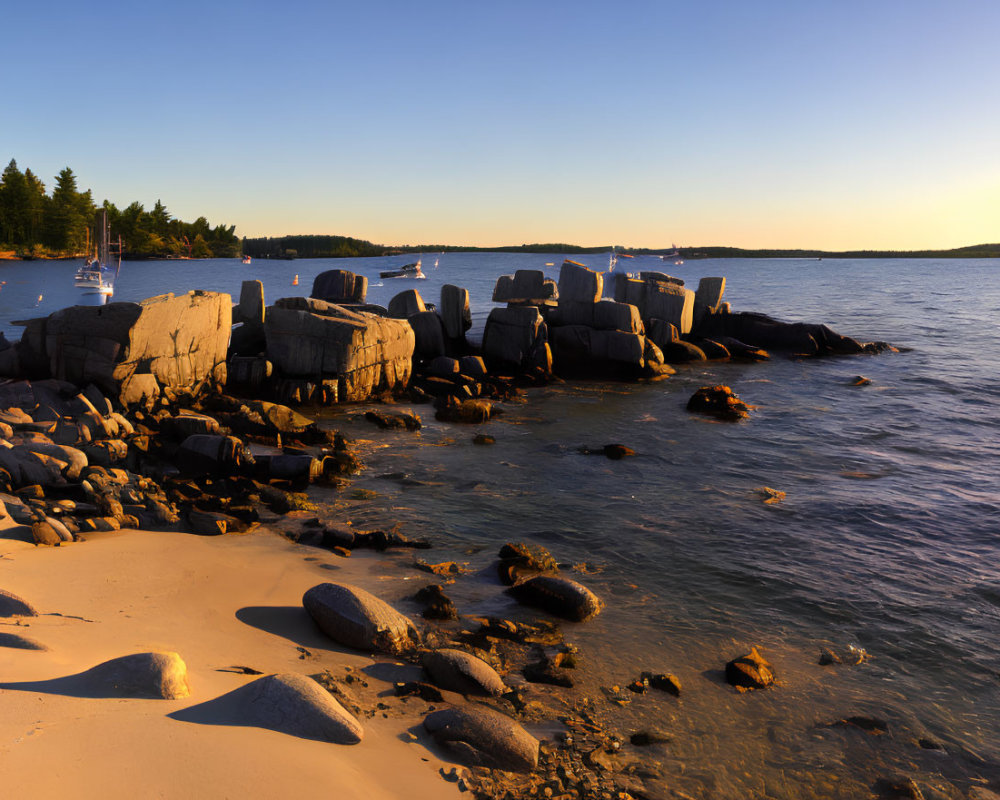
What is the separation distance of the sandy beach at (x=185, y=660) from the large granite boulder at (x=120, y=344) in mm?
5938

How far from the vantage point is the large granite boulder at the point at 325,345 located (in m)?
16.0

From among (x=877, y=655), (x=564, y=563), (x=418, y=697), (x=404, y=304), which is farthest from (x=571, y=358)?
(x=418, y=697)

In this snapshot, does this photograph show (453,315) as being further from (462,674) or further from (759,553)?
(462,674)

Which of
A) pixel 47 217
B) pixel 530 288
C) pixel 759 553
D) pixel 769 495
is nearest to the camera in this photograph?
pixel 759 553

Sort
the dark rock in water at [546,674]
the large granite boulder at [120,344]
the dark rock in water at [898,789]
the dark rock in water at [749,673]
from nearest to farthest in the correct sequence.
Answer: the dark rock in water at [898,789]
the dark rock in water at [546,674]
the dark rock in water at [749,673]
the large granite boulder at [120,344]

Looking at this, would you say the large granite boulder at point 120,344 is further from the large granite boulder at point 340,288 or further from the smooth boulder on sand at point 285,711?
the smooth boulder on sand at point 285,711

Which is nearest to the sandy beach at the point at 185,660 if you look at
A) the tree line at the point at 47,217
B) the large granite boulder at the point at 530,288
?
the large granite boulder at the point at 530,288

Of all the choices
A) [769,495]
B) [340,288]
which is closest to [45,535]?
[769,495]

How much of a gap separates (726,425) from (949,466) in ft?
14.5

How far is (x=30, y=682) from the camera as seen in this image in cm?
406

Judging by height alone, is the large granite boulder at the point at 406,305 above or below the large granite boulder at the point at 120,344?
above

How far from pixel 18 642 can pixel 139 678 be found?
107 cm

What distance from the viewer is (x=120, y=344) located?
12719 millimetres

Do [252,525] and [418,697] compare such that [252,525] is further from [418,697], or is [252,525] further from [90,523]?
[418,697]
